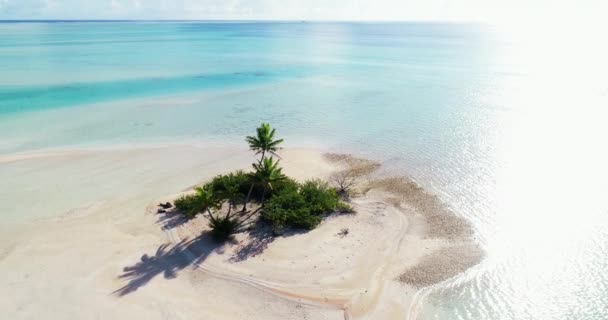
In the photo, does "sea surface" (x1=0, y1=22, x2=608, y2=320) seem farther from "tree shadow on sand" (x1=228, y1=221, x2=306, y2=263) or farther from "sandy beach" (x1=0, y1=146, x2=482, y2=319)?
"tree shadow on sand" (x1=228, y1=221, x2=306, y2=263)

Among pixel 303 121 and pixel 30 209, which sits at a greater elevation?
pixel 303 121

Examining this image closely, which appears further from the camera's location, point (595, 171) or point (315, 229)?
point (595, 171)

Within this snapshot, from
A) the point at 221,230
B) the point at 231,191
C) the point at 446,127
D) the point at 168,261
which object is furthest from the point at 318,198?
the point at 446,127

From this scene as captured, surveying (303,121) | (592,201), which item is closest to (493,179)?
(592,201)

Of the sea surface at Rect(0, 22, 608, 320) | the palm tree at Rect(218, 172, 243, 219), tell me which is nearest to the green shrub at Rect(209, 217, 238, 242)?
the palm tree at Rect(218, 172, 243, 219)

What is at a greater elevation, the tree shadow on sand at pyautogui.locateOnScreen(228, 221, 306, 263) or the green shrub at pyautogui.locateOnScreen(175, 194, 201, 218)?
the green shrub at pyautogui.locateOnScreen(175, 194, 201, 218)

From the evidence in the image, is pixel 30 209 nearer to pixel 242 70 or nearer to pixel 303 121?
pixel 303 121
